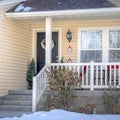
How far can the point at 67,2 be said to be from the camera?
1309cm

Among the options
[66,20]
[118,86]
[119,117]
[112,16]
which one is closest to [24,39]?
[66,20]

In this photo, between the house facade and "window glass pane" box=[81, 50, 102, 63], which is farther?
"window glass pane" box=[81, 50, 102, 63]

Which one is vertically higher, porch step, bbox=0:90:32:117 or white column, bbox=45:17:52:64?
white column, bbox=45:17:52:64

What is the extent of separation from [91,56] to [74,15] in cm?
232

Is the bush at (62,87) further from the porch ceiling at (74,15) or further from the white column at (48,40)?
the porch ceiling at (74,15)

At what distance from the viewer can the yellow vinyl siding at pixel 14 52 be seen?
490 inches

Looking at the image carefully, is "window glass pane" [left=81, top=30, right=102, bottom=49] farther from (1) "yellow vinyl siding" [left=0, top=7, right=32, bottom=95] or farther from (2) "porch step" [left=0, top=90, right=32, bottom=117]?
(2) "porch step" [left=0, top=90, right=32, bottom=117]

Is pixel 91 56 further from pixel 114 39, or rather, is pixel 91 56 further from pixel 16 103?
pixel 16 103

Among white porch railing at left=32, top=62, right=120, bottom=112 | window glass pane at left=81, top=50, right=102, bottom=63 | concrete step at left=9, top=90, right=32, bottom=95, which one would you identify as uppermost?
window glass pane at left=81, top=50, right=102, bottom=63

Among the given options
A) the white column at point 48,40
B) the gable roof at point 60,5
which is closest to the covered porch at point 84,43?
the white column at point 48,40

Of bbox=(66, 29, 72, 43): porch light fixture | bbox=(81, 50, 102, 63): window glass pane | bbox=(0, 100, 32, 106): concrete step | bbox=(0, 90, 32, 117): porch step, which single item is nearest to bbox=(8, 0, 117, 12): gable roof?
bbox=(66, 29, 72, 43): porch light fixture

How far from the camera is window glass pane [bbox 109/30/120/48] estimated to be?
45.3ft

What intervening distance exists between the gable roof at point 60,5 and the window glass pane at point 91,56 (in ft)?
7.21

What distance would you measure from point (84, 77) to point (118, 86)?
4.47ft
